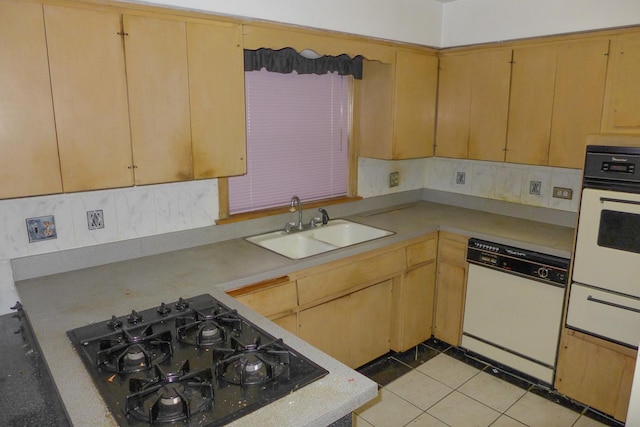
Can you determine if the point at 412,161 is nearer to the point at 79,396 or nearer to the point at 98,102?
the point at 98,102

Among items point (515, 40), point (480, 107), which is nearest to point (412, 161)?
point (480, 107)

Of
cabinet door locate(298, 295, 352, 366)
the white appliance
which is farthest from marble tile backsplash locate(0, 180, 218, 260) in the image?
the white appliance

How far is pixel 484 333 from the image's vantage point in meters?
3.02

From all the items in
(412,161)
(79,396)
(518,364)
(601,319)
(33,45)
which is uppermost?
(33,45)

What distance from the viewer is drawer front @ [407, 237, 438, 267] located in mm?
2998

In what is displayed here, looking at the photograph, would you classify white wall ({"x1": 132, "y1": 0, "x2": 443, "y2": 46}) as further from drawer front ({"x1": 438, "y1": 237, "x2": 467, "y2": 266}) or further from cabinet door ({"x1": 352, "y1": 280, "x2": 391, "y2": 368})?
cabinet door ({"x1": 352, "y1": 280, "x2": 391, "y2": 368})

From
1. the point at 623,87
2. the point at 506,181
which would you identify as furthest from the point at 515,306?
the point at 623,87

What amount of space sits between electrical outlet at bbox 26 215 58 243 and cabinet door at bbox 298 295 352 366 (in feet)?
4.25

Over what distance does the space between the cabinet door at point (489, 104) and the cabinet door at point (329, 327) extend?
4.86 feet

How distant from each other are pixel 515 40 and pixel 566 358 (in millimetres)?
2007

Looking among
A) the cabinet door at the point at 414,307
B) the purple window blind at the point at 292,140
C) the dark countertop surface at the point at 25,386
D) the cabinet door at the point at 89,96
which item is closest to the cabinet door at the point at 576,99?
the cabinet door at the point at 414,307

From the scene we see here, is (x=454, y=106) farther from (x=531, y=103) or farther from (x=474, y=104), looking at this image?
(x=531, y=103)

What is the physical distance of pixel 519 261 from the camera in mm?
2750

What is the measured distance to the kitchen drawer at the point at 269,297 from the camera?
2.16 m
